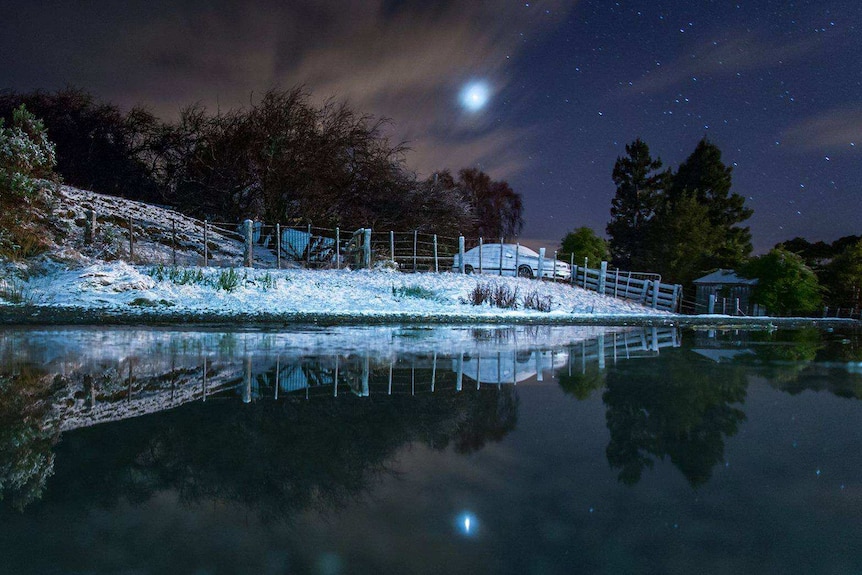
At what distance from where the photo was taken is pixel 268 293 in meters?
18.7

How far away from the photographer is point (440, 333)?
13.2m

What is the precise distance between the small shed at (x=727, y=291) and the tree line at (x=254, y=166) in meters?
14.5

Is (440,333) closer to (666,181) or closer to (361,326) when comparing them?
(361,326)

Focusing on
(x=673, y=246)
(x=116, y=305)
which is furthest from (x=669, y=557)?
(x=673, y=246)

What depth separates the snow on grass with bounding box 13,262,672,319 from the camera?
1616 cm

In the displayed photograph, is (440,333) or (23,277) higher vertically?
(23,277)

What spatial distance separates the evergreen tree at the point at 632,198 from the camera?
56.1 meters

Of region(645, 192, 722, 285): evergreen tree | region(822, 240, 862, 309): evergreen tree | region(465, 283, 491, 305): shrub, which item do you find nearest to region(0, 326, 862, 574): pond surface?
region(465, 283, 491, 305): shrub

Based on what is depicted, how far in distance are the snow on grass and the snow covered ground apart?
0.03 m

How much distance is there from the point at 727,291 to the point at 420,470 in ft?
114

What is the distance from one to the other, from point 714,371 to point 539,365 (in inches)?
92.0

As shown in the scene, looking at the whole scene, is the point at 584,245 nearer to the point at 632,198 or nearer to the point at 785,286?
the point at 632,198

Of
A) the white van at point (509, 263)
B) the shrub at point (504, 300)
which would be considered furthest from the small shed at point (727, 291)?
the shrub at point (504, 300)

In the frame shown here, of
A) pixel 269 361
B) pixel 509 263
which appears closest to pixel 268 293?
pixel 269 361
